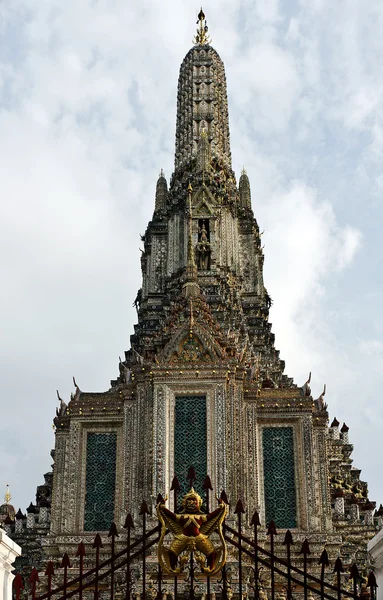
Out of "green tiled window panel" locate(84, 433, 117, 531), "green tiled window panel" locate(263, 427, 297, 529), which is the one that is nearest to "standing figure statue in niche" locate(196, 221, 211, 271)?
"green tiled window panel" locate(263, 427, 297, 529)

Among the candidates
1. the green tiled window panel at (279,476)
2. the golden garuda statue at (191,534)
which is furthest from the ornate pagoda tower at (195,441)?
the golden garuda statue at (191,534)

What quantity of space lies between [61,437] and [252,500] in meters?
8.09

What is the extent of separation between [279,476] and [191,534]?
68.1ft

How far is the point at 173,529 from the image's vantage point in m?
15.3

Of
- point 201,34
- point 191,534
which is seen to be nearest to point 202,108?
point 201,34

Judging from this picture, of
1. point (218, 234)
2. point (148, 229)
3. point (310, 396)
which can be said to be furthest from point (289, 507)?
point (148, 229)

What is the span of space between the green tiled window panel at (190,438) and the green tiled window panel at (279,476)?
283 centimetres

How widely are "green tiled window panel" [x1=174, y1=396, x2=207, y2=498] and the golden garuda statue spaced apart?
1835 cm

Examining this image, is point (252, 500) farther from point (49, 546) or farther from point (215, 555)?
point (215, 555)

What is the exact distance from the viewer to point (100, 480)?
1405 inches

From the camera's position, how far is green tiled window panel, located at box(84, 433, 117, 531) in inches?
1384

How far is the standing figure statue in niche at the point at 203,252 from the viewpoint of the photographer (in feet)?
162

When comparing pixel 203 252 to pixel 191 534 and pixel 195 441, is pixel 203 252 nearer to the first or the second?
pixel 195 441

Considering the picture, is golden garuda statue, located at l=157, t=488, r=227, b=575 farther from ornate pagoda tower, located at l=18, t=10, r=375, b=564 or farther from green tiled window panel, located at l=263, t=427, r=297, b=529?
green tiled window panel, located at l=263, t=427, r=297, b=529
